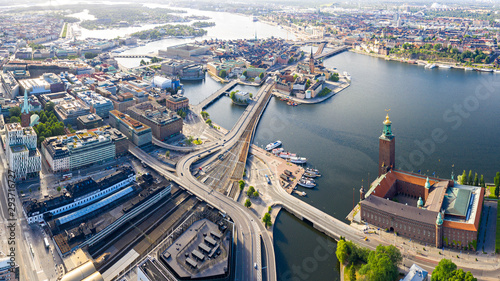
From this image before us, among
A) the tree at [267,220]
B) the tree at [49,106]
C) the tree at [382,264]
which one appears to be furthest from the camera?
the tree at [49,106]

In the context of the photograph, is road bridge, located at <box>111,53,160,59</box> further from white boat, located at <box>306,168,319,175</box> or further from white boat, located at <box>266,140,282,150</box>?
white boat, located at <box>306,168,319,175</box>

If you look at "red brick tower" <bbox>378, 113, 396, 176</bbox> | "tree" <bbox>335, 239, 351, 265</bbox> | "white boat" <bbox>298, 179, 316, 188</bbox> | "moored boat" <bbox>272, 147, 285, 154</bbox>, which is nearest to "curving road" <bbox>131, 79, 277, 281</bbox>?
"tree" <bbox>335, 239, 351, 265</bbox>

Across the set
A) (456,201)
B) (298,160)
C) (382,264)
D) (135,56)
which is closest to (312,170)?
(298,160)

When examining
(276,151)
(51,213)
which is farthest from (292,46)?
(51,213)

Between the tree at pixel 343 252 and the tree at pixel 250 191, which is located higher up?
the tree at pixel 250 191

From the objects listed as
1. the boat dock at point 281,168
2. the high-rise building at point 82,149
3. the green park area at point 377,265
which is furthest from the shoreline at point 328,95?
the green park area at point 377,265

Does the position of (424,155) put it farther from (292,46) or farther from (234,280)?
(292,46)

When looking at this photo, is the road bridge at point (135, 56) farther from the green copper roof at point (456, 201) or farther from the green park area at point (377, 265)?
the green park area at point (377, 265)
